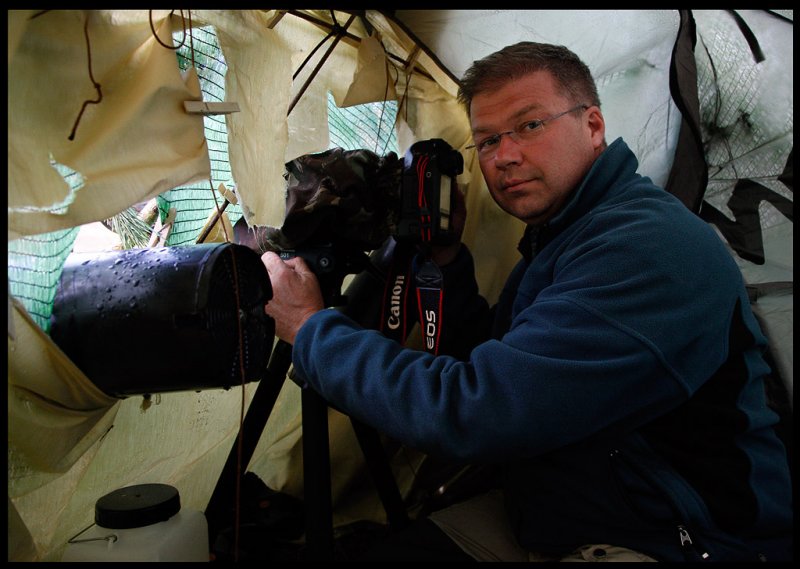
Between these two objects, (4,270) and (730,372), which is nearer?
(4,270)

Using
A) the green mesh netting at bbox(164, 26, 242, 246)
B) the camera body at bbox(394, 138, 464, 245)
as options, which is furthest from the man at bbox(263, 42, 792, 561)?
the green mesh netting at bbox(164, 26, 242, 246)

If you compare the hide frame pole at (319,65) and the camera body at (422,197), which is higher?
the hide frame pole at (319,65)

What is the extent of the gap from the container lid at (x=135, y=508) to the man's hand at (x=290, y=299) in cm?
32

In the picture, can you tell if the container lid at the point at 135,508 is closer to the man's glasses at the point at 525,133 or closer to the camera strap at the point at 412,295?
the camera strap at the point at 412,295

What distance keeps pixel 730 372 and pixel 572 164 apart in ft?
1.46

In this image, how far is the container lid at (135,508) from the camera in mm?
991

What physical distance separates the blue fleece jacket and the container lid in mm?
293

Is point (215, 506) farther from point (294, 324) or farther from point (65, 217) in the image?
point (65, 217)

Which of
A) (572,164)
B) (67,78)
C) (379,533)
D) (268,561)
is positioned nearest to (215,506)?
(268,561)


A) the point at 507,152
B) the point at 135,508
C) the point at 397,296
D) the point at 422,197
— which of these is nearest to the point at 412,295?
the point at 397,296

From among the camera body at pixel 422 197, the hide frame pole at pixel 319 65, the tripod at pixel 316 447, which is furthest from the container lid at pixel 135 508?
the hide frame pole at pixel 319 65

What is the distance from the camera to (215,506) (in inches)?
48.1

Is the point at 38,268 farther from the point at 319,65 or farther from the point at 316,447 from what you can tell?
the point at 319,65

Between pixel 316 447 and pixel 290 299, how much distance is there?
26 cm
